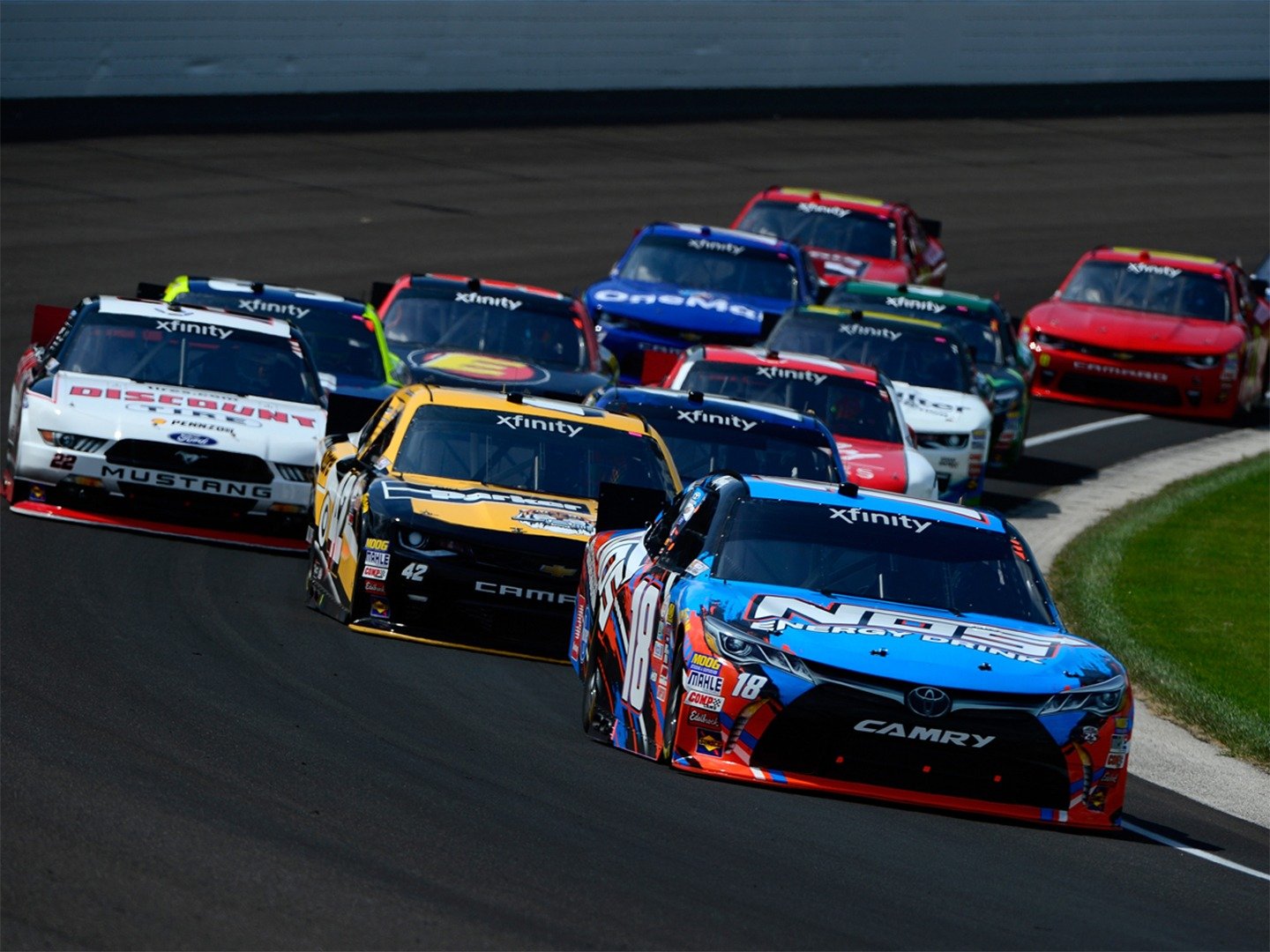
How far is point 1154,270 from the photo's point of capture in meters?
27.6

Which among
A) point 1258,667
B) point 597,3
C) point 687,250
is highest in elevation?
point 597,3

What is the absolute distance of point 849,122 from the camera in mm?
45438

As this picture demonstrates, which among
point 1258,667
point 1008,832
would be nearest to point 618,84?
point 1258,667

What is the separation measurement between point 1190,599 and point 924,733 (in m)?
8.20

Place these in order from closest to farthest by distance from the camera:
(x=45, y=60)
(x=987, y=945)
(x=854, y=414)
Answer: (x=987, y=945), (x=854, y=414), (x=45, y=60)

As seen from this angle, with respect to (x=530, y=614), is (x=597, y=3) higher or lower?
higher

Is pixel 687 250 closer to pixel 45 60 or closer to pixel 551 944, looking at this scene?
pixel 45 60

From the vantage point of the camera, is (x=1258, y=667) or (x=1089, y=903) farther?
(x=1258, y=667)

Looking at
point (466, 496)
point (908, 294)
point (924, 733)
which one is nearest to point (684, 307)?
point (908, 294)

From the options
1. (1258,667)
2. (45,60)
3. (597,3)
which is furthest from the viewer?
(597,3)

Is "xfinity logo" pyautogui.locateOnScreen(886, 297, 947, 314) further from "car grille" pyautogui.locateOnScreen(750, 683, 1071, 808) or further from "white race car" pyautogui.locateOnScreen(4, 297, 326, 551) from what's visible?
"car grille" pyautogui.locateOnScreen(750, 683, 1071, 808)

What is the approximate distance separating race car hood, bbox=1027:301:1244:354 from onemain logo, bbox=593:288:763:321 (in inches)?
170

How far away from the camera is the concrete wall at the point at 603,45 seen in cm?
3475

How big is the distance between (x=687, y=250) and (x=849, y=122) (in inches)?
842
